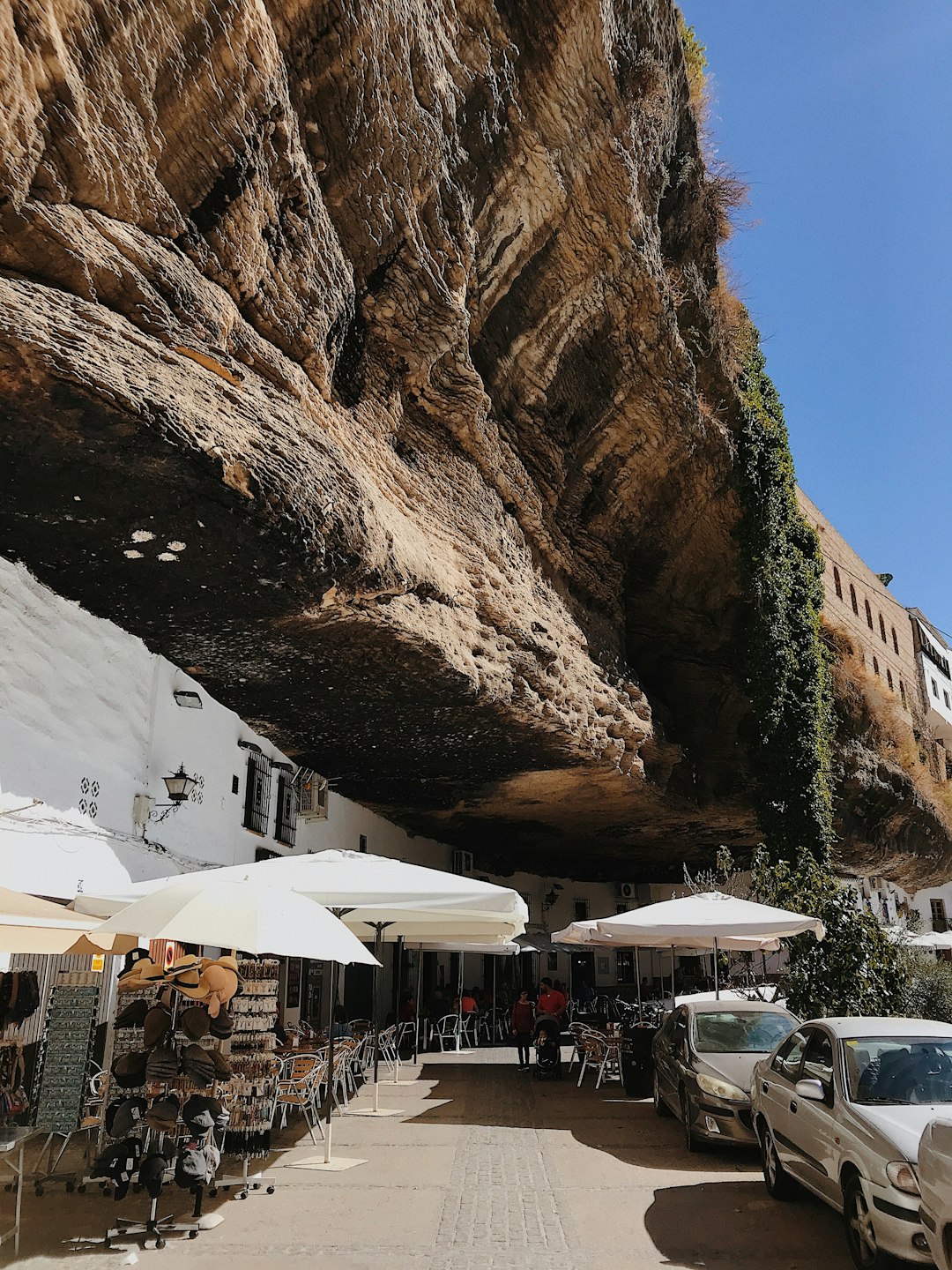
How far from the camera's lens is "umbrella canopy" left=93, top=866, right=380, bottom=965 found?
587 cm

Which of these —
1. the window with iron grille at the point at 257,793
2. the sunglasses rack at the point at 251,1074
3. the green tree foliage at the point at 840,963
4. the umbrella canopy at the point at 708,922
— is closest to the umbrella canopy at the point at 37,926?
the sunglasses rack at the point at 251,1074

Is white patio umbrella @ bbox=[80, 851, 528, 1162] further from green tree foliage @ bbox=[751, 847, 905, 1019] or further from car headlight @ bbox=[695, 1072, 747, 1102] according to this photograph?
green tree foliage @ bbox=[751, 847, 905, 1019]

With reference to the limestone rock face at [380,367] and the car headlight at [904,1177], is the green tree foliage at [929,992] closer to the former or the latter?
the limestone rock face at [380,367]

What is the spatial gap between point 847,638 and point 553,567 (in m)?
12.2

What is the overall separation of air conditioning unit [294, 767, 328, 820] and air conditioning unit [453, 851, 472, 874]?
28.4ft

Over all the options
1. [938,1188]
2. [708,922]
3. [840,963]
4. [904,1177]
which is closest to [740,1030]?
[708,922]

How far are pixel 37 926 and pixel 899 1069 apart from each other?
5535 mm

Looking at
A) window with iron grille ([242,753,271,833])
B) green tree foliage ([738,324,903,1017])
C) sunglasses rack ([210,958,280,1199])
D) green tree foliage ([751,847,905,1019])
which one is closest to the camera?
sunglasses rack ([210,958,280,1199])

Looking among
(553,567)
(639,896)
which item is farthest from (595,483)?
(639,896)

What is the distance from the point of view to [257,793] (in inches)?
488

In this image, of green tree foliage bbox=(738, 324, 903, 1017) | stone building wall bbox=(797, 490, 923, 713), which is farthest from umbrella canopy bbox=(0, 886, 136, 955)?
stone building wall bbox=(797, 490, 923, 713)

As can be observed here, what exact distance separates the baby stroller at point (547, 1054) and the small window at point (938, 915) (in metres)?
31.8

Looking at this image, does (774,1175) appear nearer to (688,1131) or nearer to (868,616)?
(688,1131)

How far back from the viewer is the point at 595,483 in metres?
15.6
